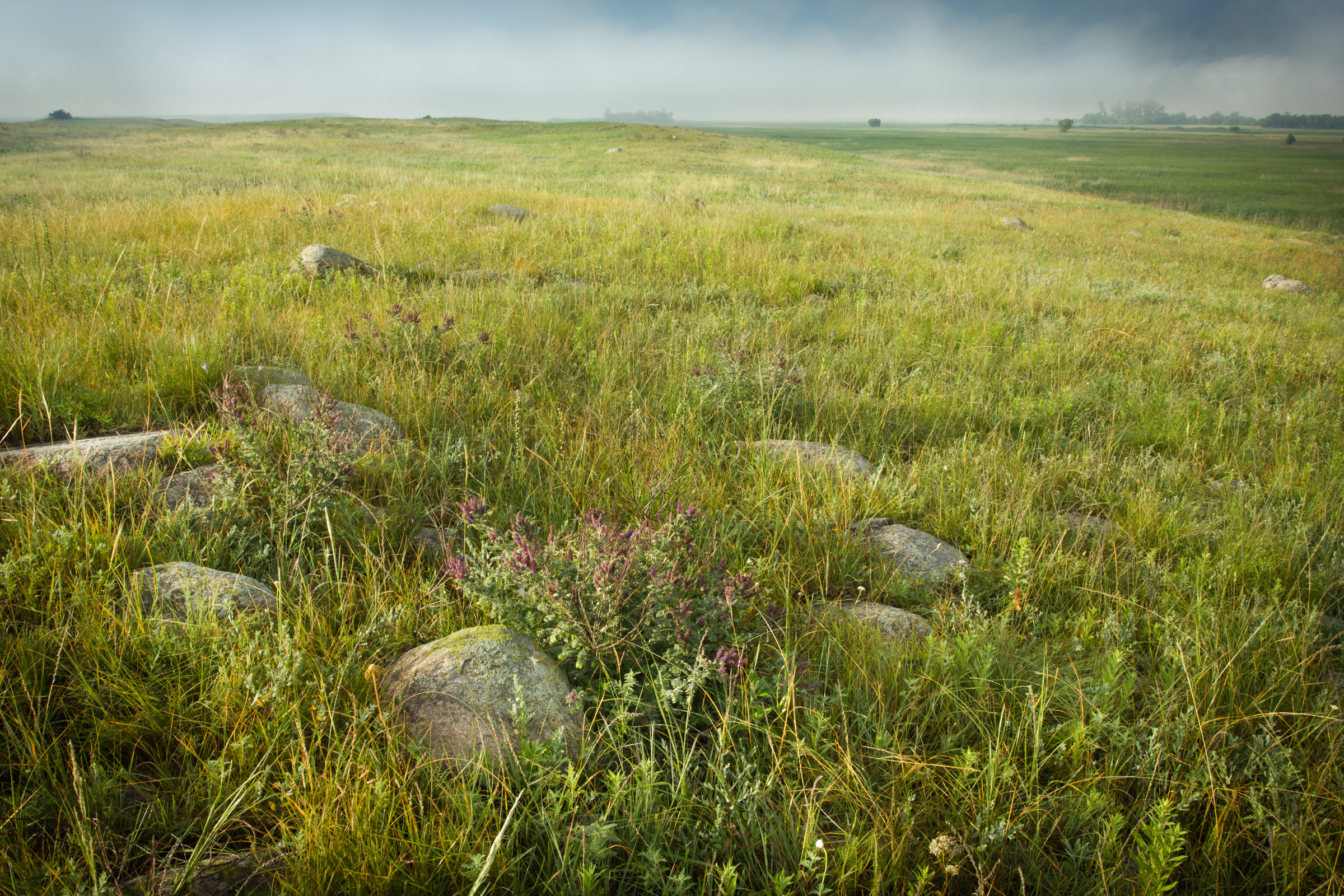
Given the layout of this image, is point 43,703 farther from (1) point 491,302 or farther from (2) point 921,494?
(1) point 491,302

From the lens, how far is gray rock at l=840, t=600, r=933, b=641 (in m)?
2.11

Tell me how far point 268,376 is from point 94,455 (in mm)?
1112

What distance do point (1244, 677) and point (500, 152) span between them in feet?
118

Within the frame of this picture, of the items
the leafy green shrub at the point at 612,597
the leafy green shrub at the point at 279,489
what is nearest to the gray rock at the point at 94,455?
the leafy green shrub at the point at 279,489

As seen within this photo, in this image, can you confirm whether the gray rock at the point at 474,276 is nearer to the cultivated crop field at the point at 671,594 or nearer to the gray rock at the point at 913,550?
the cultivated crop field at the point at 671,594

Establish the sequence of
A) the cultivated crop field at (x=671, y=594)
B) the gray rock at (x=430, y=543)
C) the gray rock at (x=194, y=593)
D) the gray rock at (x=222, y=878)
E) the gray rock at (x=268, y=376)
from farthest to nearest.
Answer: the gray rock at (x=268, y=376) → the gray rock at (x=430, y=543) → the gray rock at (x=194, y=593) → the cultivated crop field at (x=671, y=594) → the gray rock at (x=222, y=878)

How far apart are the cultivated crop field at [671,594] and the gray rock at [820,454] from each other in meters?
0.07

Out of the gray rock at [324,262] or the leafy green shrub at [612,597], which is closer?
the leafy green shrub at [612,597]

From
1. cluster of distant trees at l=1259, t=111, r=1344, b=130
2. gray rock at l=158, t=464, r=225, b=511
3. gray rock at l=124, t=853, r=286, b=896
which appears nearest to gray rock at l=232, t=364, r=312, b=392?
gray rock at l=158, t=464, r=225, b=511

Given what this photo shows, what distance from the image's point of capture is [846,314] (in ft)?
19.7

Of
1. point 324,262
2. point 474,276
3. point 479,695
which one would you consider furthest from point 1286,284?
point 479,695

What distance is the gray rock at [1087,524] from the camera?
288 centimetres

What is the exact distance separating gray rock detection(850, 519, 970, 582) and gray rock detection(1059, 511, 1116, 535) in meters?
0.61

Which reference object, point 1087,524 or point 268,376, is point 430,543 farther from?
point 1087,524
